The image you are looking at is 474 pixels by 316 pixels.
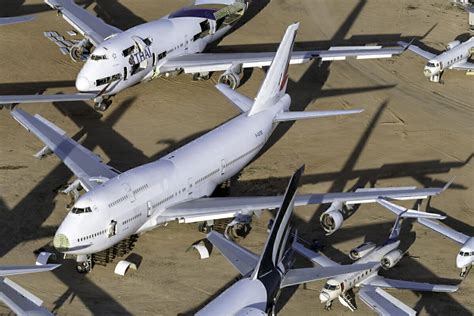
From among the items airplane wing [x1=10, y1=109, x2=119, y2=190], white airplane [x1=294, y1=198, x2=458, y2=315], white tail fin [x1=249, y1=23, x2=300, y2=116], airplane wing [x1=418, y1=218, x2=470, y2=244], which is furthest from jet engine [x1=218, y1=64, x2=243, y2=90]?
airplane wing [x1=418, y1=218, x2=470, y2=244]

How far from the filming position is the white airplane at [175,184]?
5356 cm

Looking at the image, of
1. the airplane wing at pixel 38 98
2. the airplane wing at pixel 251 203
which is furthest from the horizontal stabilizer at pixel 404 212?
the airplane wing at pixel 38 98

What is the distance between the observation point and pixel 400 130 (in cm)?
7300

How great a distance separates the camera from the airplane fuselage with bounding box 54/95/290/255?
53.2 metres

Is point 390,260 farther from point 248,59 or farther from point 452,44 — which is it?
point 452,44

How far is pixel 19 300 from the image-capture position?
1881 inches

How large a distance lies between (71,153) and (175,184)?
25.7ft

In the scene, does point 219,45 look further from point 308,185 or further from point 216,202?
point 216,202

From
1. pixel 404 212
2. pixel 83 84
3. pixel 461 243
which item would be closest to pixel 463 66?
pixel 461 243

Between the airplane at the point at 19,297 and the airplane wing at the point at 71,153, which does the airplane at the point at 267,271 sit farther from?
the airplane wing at the point at 71,153

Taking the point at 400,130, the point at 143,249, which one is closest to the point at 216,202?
the point at 143,249

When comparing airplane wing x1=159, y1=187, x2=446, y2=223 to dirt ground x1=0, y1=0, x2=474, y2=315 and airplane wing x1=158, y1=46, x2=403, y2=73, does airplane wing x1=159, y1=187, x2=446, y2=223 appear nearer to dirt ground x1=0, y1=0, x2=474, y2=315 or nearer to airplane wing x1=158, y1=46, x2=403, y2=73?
dirt ground x1=0, y1=0, x2=474, y2=315

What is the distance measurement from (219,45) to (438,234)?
30.0 m

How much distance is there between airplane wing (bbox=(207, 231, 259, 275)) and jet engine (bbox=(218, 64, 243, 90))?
24.1m
